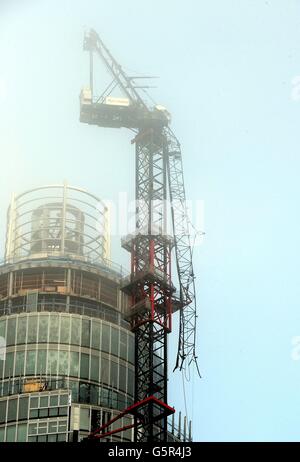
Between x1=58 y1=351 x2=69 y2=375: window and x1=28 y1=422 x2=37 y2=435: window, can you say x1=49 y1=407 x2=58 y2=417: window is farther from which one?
x1=58 y1=351 x2=69 y2=375: window

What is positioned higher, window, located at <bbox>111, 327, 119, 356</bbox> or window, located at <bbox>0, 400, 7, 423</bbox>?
window, located at <bbox>111, 327, 119, 356</bbox>

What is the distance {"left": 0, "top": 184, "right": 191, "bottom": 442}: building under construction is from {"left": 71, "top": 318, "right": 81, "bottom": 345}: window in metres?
0.13

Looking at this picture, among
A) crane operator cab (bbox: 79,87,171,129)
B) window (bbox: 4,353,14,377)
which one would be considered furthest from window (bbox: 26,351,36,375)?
crane operator cab (bbox: 79,87,171,129)

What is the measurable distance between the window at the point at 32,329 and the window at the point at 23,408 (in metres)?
10.6

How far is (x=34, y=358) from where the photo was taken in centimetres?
14800

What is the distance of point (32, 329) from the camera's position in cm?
15025

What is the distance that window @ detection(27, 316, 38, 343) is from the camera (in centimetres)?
14962

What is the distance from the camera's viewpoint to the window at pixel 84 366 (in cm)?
14838

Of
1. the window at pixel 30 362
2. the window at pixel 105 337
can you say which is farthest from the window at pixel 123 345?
the window at pixel 30 362

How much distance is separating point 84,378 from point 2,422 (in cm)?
1294

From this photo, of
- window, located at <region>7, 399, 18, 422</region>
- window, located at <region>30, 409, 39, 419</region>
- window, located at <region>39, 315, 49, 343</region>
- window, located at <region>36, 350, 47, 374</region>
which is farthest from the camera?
window, located at <region>39, 315, 49, 343</region>

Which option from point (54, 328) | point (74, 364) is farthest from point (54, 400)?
point (54, 328)

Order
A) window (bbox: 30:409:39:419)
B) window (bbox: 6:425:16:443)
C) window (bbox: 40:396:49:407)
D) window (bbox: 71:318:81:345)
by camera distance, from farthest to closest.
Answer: window (bbox: 71:318:81:345) < window (bbox: 6:425:16:443) < window (bbox: 40:396:49:407) < window (bbox: 30:409:39:419)
